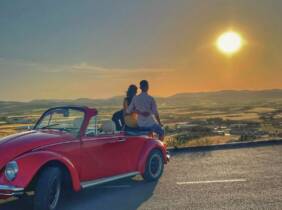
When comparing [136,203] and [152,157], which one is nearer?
[136,203]

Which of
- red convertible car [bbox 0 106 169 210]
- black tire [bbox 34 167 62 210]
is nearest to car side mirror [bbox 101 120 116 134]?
red convertible car [bbox 0 106 169 210]

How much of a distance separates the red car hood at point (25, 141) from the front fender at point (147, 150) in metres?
2.10

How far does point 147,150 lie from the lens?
358 inches

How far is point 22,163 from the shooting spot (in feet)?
20.9

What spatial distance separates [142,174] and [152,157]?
0.52 m

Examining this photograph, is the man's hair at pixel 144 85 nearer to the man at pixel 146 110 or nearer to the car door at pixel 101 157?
the man at pixel 146 110

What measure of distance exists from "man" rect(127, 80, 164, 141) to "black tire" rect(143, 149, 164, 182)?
772mm

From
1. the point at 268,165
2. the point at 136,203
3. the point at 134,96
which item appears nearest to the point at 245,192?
the point at 136,203

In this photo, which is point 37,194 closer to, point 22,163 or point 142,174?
point 22,163

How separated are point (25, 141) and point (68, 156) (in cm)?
73

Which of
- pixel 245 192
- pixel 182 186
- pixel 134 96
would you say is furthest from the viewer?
pixel 134 96

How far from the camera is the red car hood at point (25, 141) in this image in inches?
256

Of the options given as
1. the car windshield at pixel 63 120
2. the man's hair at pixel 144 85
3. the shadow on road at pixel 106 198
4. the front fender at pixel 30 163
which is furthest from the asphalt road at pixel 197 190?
the man's hair at pixel 144 85

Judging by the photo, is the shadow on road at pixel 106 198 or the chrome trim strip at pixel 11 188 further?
the shadow on road at pixel 106 198
